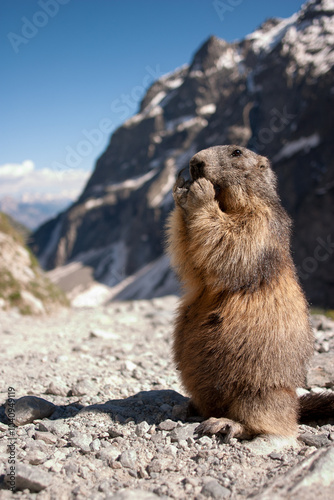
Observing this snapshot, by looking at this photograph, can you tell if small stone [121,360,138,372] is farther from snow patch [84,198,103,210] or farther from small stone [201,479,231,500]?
snow patch [84,198,103,210]

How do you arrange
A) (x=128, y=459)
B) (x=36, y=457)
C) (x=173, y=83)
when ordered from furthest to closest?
(x=173, y=83)
(x=128, y=459)
(x=36, y=457)

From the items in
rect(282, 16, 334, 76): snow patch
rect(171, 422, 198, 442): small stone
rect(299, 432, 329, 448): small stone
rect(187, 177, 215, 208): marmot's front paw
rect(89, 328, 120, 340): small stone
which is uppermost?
rect(282, 16, 334, 76): snow patch

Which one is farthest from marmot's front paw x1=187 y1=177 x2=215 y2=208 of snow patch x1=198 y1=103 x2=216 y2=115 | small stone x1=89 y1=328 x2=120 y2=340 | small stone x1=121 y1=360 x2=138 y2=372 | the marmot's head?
snow patch x1=198 y1=103 x2=216 y2=115

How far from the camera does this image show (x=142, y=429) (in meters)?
4.18

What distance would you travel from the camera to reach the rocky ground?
121 inches

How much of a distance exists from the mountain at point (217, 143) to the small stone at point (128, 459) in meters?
36.0

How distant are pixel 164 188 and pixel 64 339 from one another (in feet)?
324

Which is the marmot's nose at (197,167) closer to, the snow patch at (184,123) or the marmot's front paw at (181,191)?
the marmot's front paw at (181,191)

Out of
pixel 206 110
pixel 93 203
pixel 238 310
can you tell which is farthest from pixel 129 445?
pixel 93 203

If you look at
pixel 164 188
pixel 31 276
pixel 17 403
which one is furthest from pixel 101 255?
pixel 17 403

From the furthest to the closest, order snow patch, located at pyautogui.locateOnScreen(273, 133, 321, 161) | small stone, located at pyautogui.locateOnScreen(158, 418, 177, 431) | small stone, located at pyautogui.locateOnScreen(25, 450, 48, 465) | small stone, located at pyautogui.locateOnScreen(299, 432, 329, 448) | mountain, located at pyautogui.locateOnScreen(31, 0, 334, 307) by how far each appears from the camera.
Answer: snow patch, located at pyautogui.locateOnScreen(273, 133, 321, 161) < mountain, located at pyautogui.locateOnScreen(31, 0, 334, 307) < small stone, located at pyautogui.locateOnScreen(158, 418, 177, 431) < small stone, located at pyautogui.locateOnScreen(299, 432, 329, 448) < small stone, located at pyautogui.locateOnScreen(25, 450, 48, 465)

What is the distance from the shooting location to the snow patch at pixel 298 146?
60625 millimetres

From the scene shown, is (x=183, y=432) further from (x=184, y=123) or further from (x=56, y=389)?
(x=184, y=123)

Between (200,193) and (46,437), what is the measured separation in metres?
2.93
